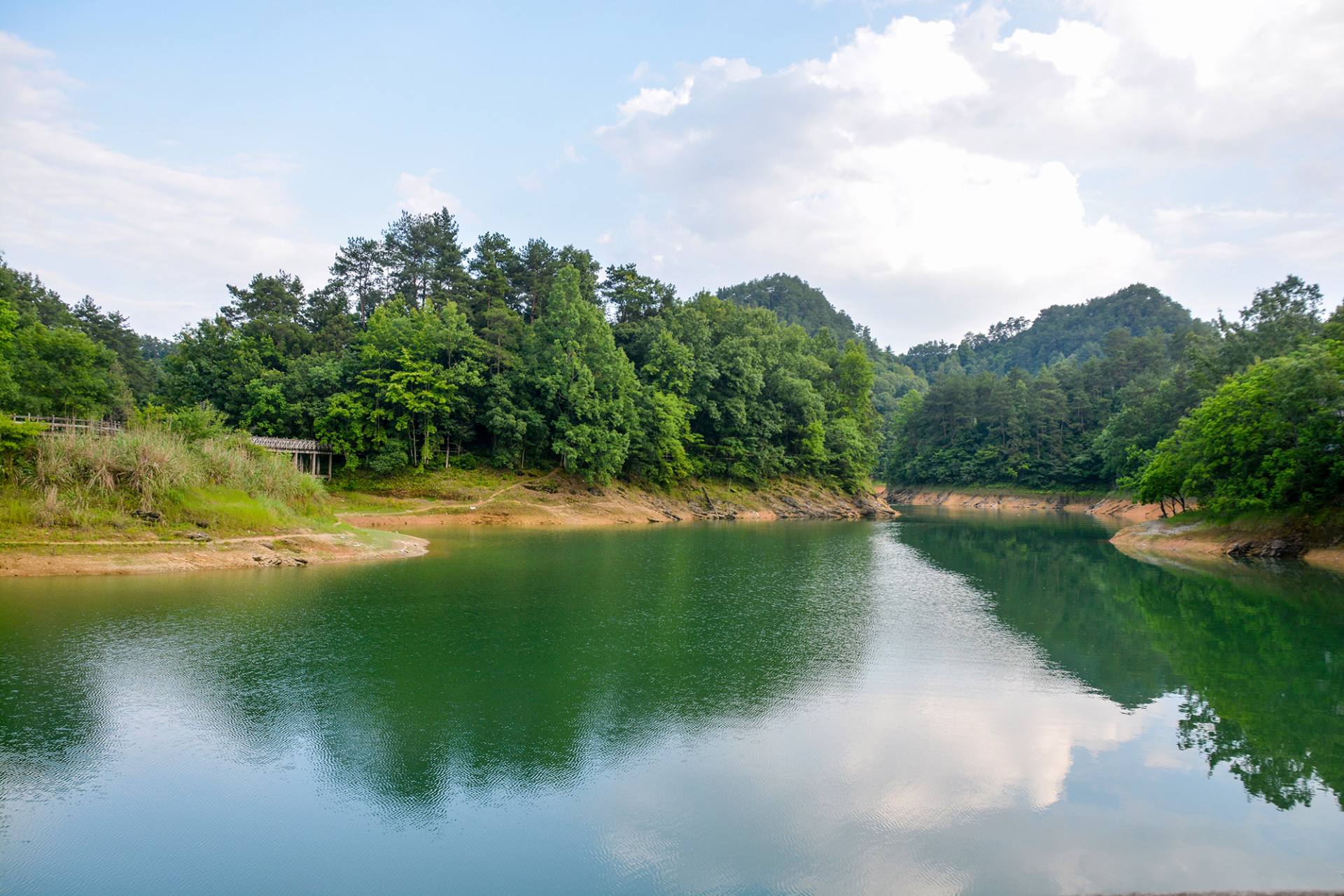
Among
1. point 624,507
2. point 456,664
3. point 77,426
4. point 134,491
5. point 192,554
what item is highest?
point 77,426

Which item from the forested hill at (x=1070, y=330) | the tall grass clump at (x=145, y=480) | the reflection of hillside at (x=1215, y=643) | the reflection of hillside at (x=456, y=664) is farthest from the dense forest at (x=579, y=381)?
the forested hill at (x=1070, y=330)

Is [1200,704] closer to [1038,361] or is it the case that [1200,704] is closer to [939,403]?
[939,403]

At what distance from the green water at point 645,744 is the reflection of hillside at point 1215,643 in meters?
0.11

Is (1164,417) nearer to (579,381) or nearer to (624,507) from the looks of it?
(624,507)

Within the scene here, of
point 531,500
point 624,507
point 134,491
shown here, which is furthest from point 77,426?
point 624,507

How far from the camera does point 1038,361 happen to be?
566 ft

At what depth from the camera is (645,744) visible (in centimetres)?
1198

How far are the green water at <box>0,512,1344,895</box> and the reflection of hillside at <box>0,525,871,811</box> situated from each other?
0.09m

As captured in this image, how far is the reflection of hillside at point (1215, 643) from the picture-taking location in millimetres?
12688

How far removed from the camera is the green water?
8695mm

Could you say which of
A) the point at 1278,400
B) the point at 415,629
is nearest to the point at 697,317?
the point at 1278,400

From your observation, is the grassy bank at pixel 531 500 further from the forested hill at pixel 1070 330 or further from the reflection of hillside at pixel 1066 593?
the forested hill at pixel 1070 330

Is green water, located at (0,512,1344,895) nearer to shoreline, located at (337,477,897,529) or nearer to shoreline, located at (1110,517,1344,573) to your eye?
shoreline, located at (1110,517,1344,573)

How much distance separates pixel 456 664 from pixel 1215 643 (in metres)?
19.0
